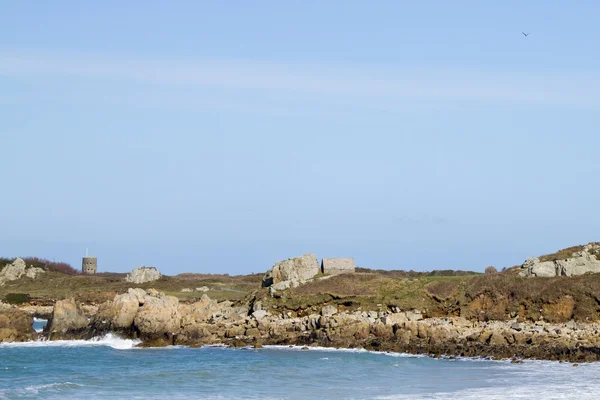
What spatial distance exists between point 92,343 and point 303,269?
1334 centimetres

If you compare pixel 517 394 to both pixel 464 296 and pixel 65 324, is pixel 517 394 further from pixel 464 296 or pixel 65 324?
pixel 65 324

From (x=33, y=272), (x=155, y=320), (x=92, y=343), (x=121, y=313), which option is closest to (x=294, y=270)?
(x=155, y=320)

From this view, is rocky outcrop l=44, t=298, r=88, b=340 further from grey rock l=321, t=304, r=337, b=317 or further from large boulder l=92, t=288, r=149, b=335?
grey rock l=321, t=304, r=337, b=317

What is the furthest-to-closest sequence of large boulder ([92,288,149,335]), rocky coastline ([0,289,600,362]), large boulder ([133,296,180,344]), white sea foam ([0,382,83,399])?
1. large boulder ([92,288,149,335])
2. large boulder ([133,296,180,344])
3. rocky coastline ([0,289,600,362])
4. white sea foam ([0,382,83,399])

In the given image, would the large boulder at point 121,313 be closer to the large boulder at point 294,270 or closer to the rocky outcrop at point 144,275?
the large boulder at point 294,270

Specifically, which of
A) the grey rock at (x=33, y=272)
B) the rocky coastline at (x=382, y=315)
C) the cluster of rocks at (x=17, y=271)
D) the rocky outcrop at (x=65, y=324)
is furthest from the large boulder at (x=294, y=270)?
the grey rock at (x=33, y=272)

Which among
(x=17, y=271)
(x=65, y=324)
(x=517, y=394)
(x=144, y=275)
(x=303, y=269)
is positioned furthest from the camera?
(x=17, y=271)

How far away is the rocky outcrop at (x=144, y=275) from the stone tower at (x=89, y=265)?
66.6ft

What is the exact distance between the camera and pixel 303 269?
1956 inches

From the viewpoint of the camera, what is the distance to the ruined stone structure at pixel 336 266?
50.6 metres

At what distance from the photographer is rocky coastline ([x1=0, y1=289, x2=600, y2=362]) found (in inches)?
1382

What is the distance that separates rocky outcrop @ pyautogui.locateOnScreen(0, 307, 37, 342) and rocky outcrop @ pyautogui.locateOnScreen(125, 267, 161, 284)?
1595 inches

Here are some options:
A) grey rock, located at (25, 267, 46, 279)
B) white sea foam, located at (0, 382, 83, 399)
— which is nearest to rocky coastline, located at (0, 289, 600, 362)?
white sea foam, located at (0, 382, 83, 399)

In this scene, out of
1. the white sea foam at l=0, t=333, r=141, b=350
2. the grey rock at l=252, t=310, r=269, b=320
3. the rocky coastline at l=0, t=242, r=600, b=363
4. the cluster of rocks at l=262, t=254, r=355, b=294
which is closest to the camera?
the rocky coastline at l=0, t=242, r=600, b=363
